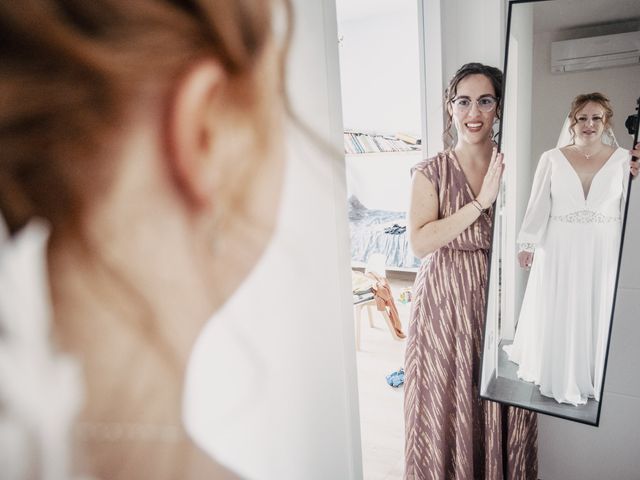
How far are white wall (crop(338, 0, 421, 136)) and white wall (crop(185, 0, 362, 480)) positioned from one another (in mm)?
3590

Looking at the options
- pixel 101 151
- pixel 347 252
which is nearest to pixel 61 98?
pixel 101 151

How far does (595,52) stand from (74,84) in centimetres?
119

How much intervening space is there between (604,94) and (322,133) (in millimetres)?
741

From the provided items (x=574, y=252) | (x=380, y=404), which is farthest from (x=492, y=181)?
(x=380, y=404)

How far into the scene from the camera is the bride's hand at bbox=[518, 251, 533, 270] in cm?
124

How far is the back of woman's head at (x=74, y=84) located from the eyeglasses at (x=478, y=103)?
93 centimetres

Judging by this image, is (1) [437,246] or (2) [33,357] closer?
(2) [33,357]

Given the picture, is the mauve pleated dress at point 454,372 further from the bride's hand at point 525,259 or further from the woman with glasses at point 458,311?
the bride's hand at point 525,259

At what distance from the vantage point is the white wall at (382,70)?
13.9ft

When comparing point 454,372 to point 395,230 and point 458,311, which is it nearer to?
point 458,311

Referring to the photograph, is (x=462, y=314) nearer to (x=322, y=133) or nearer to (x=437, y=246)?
(x=437, y=246)

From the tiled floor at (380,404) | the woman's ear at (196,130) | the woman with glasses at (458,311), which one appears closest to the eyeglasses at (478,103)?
the woman with glasses at (458,311)

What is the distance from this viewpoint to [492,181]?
1.28m

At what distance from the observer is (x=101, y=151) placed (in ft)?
1.67
